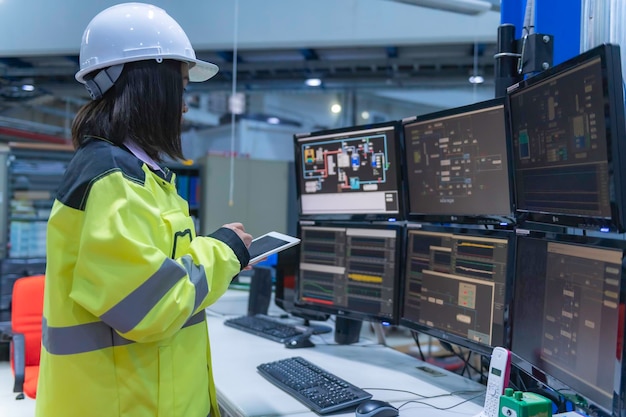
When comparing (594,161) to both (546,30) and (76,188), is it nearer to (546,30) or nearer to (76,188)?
(546,30)

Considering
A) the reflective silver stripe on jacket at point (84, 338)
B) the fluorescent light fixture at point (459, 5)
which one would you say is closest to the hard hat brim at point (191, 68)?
the reflective silver stripe on jacket at point (84, 338)

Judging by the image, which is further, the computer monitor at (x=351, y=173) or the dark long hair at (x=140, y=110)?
the computer monitor at (x=351, y=173)

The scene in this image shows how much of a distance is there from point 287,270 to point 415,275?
813 mm

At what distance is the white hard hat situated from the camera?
1133 millimetres

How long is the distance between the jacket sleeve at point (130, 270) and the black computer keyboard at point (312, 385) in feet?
1.69

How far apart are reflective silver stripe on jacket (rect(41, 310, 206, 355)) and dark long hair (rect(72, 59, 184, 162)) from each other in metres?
0.38

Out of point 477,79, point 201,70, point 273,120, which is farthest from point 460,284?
point 273,120

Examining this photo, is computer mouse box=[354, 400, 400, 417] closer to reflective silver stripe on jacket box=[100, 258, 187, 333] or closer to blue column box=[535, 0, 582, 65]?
reflective silver stripe on jacket box=[100, 258, 187, 333]

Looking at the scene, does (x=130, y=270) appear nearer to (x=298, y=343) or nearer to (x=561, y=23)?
(x=298, y=343)

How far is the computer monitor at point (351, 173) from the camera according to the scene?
183 centimetres

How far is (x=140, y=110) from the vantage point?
1121mm

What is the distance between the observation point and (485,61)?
13.2 feet

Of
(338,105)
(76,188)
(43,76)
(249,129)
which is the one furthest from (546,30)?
(249,129)

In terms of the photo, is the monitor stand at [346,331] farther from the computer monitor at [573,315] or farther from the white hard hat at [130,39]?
the white hard hat at [130,39]
